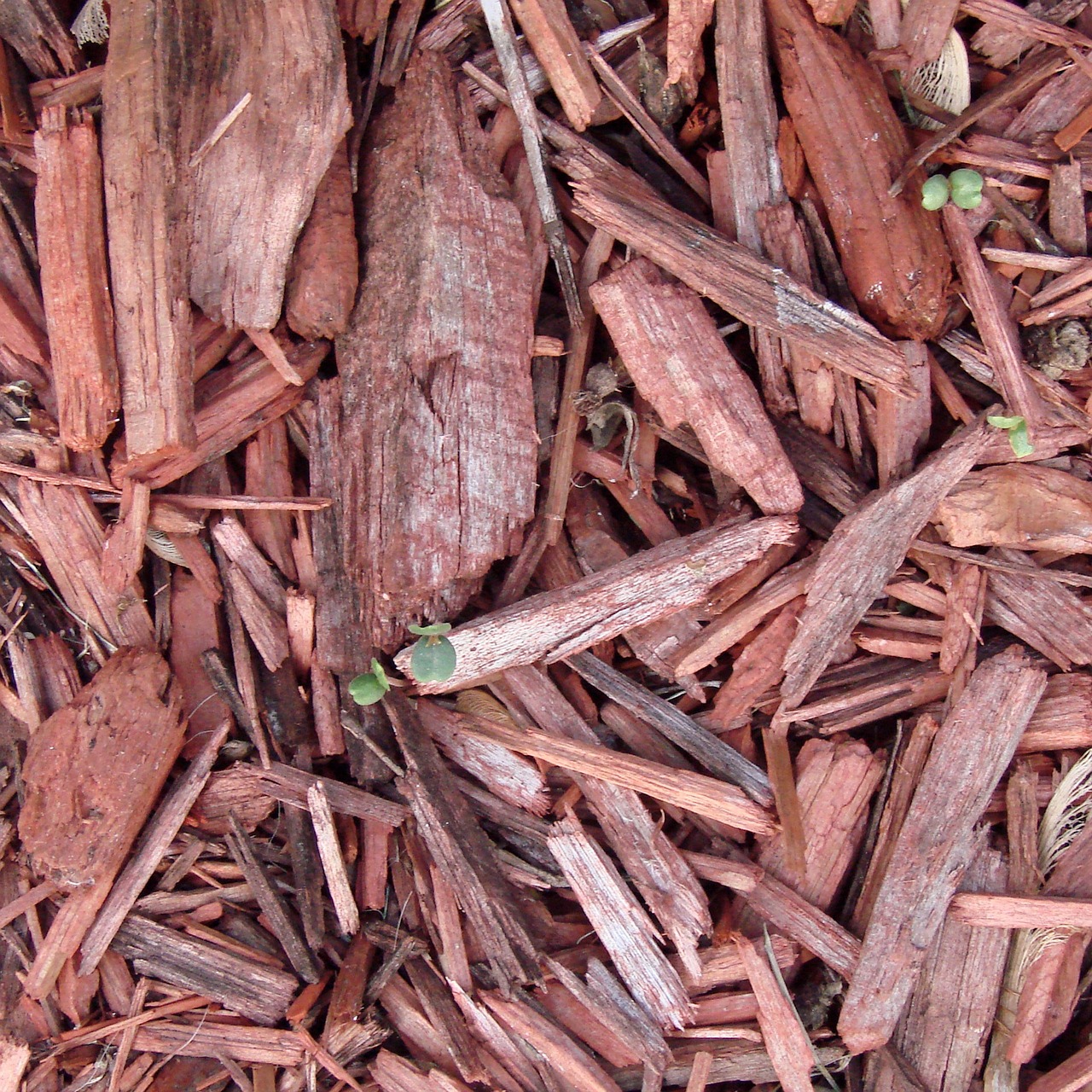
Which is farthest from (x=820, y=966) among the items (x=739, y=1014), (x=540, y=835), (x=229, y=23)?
(x=229, y=23)

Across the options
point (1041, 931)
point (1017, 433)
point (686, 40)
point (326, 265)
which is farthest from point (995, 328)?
point (326, 265)

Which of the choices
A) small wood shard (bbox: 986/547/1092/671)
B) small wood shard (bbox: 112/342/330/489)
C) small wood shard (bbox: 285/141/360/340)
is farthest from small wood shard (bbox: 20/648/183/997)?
small wood shard (bbox: 986/547/1092/671)


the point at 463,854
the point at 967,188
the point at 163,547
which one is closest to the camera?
the point at 967,188

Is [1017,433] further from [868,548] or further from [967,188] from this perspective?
[967,188]

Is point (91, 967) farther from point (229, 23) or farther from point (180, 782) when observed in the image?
point (229, 23)

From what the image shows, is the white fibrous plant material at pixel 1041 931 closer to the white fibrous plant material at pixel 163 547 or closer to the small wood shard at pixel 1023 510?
the small wood shard at pixel 1023 510
